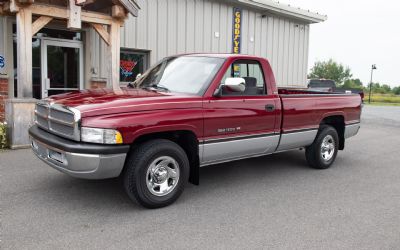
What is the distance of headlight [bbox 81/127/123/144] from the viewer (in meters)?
3.96

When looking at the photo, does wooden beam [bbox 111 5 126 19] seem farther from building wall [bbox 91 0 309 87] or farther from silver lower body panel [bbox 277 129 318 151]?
silver lower body panel [bbox 277 129 318 151]

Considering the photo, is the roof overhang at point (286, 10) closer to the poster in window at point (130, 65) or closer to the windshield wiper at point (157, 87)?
the poster in window at point (130, 65)

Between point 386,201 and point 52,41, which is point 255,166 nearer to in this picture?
point 386,201

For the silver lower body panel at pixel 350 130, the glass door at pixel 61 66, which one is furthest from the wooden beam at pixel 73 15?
the silver lower body panel at pixel 350 130

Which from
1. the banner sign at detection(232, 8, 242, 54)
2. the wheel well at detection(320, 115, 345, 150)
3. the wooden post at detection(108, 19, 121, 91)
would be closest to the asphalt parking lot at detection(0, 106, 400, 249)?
the wheel well at detection(320, 115, 345, 150)

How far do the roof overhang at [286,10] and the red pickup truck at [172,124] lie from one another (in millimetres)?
9640

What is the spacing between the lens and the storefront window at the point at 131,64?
11.9m

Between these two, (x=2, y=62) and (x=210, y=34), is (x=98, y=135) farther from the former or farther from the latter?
(x=210, y=34)

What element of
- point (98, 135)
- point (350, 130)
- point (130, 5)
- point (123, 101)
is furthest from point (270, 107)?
point (130, 5)

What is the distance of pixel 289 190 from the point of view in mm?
5465

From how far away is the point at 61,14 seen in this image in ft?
27.2

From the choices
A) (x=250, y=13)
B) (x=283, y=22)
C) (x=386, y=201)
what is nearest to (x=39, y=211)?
(x=386, y=201)

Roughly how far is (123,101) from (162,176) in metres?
1.02

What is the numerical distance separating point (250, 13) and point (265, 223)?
1265 cm
